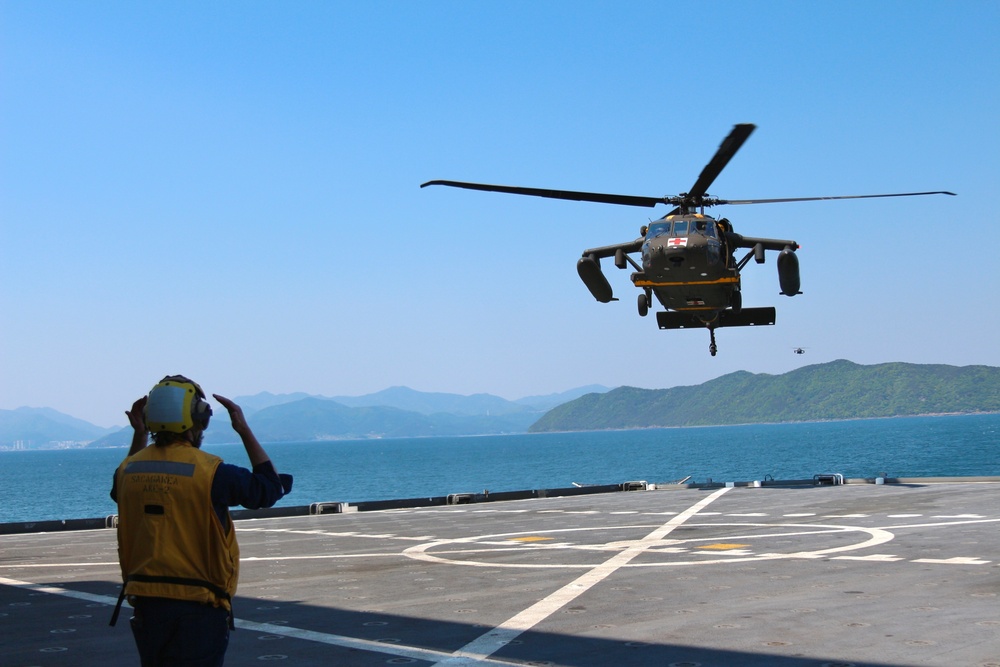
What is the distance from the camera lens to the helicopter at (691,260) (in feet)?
89.7

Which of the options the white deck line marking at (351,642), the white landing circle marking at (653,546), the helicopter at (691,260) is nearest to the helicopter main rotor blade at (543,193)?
the helicopter at (691,260)

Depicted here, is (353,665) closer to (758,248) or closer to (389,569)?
(389,569)

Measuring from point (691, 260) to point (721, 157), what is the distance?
3.17m

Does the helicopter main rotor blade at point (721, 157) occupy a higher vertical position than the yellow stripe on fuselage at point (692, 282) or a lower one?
higher

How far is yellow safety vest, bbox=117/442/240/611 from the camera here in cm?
627

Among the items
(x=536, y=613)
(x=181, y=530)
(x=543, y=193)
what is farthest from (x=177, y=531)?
(x=543, y=193)

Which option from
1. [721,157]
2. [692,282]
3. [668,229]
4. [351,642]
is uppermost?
[721,157]

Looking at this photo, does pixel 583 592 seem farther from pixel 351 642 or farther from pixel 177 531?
pixel 177 531

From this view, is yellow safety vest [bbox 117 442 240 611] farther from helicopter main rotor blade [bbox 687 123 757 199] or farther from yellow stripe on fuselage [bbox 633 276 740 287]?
yellow stripe on fuselage [bbox 633 276 740 287]

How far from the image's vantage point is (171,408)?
637 cm

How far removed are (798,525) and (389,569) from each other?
11481mm

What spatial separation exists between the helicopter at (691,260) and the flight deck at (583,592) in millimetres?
5776

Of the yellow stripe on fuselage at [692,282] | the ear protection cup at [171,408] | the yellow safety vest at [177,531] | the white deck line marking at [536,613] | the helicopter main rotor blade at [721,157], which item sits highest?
Result: the helicopter main rotor blade at [721,157]

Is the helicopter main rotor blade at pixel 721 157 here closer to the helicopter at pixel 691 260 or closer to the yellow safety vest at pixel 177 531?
the helicopter at pixel 691 260
